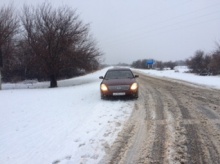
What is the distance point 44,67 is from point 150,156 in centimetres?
2321

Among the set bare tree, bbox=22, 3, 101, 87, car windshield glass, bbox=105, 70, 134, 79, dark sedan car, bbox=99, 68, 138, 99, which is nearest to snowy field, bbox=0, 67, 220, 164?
dark sedan car, bbox=99, 68, 138, 99

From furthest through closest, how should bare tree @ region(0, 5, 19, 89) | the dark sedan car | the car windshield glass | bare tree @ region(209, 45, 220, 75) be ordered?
1. bare tree @ region(209, 45, 220, 75)
2. bare tree @ region(0, 5, 19, 89)
3. the car windshield glass
4. the dark sedan car

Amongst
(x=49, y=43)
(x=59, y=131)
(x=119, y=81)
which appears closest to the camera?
(x=59, y=131)

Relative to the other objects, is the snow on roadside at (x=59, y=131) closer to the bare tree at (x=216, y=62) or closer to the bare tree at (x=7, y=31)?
the bare tree at (x=7, y=31)

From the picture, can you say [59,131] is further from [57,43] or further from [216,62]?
[216,62]

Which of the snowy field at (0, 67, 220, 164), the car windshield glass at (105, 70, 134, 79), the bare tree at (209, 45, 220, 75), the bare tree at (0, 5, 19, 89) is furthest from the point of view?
the bare tree at (209, 45, 220, 75)

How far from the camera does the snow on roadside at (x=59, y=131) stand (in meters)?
6.22

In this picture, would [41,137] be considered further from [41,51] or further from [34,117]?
[41,51]

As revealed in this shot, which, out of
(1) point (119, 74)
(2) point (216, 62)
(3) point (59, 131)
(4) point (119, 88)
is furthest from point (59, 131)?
(2) point (216, 62)

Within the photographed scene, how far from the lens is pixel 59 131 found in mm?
8258

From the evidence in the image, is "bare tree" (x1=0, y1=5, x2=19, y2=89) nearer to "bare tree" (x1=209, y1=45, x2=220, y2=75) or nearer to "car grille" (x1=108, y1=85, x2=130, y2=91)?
"car grille" (x1=108, y1=85, x2=130, y2=91)

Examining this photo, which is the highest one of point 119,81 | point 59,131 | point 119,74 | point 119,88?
point 119,74

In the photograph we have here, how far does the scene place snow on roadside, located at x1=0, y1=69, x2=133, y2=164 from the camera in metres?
6.22

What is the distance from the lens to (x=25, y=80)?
1703 inches
